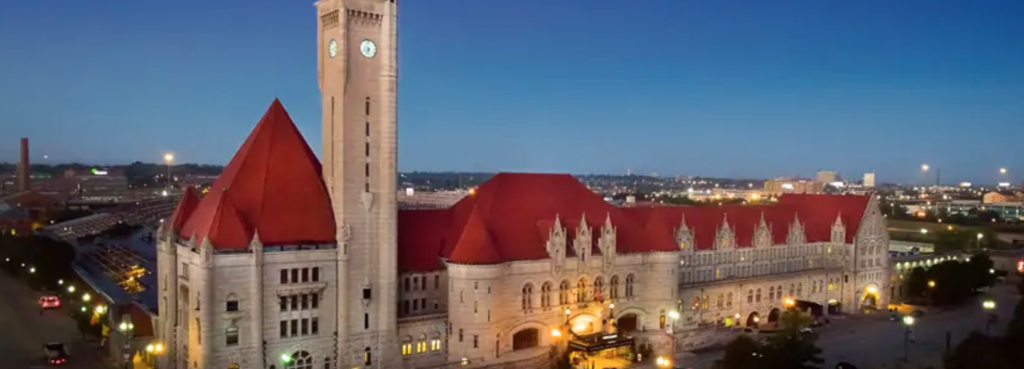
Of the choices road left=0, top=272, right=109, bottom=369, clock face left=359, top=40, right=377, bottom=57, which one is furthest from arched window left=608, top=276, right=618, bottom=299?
road left=0, top=272, right=109, bottom=369

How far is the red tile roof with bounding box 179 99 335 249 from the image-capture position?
50.5 meters

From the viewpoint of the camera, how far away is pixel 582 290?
6375 cm

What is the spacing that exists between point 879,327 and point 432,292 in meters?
44.1

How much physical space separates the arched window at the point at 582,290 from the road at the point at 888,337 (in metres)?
7.01

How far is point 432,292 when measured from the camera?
60.5 m

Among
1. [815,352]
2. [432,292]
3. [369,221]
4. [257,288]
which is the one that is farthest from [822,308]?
[257,288]

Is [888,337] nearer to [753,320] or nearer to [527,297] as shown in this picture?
[753,320]

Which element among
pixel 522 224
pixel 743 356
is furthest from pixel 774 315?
pixel 743 356

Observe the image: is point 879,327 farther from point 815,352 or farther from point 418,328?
point 418,328

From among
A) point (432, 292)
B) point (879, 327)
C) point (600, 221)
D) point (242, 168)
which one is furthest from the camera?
point (879, 327)

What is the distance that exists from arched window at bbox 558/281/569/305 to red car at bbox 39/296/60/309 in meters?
54.9

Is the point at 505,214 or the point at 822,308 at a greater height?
the point at 505,214

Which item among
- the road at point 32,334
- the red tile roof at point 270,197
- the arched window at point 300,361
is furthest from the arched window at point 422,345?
the road at point 32,334

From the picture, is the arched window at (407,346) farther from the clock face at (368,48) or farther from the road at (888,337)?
the clock face at (368,48)
